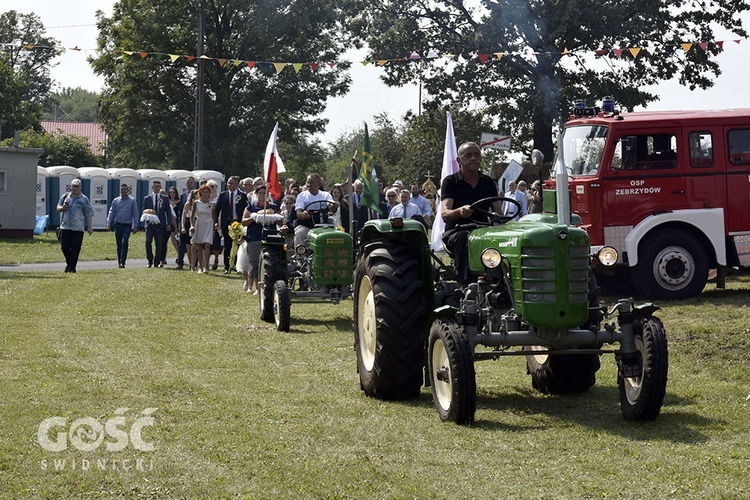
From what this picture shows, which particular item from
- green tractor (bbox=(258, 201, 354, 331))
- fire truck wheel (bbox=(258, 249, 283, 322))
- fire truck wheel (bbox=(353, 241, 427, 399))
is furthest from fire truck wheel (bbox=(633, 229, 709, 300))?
fire truck wheel (bbox=(353, 241, 427, 399))

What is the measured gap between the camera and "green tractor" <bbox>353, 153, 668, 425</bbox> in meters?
8.02

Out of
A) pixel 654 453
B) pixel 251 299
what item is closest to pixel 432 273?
pixel 654 453

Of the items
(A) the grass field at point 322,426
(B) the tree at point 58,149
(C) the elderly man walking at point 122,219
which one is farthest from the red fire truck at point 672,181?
(B) the tree at point 58,149

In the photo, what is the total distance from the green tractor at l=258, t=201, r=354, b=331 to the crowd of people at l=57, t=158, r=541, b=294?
1.57ft

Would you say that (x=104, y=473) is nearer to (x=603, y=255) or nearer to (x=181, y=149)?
(x=603, y=255)

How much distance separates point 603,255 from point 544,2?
2635 cm

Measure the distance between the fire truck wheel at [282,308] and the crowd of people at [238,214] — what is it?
4.19 feet

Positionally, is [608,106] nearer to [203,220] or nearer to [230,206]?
[230,206]

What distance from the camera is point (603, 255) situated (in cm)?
832

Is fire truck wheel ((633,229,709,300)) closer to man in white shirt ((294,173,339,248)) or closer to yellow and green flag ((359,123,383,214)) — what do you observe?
yellow and green flag ((359,123,383,214))

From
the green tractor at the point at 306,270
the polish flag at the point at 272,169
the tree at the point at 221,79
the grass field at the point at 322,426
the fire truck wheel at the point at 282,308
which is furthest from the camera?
the tree at the point at 221,79

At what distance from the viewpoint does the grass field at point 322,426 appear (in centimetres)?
631

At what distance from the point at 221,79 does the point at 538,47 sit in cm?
2409

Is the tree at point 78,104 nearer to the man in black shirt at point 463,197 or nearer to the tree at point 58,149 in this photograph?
the tree at point 58,149
